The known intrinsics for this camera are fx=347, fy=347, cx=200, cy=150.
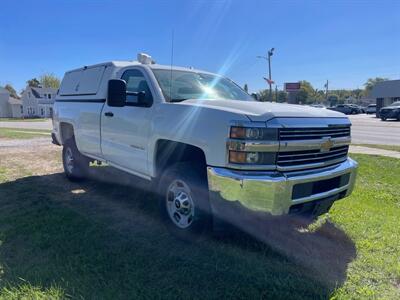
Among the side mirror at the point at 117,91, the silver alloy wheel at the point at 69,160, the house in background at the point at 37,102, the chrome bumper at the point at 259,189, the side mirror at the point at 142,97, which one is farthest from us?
the house in background at the point at 37,102

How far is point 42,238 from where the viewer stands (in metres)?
3.92

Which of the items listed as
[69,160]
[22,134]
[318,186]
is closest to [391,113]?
[22,134]

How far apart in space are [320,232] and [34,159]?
8038 mm

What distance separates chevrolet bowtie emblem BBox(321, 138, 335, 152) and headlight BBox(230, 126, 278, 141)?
0.71 m

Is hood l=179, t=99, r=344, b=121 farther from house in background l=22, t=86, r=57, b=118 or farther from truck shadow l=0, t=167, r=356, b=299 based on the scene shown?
house in background l=22, t=86, r=57, b=118

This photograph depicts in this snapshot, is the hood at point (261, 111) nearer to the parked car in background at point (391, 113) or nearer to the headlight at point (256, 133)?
the headlight at point (256, 133)

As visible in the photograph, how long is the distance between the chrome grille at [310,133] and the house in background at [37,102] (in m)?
70.9

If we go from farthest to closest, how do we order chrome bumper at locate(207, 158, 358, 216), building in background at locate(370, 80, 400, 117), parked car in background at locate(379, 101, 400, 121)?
building in background at locate(370, 80, 400, 117) → parked car in background at locate(379, 101, 400, 121) → chrome bumper at locate(207, 158, 358, 216)

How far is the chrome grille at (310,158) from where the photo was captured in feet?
10.6

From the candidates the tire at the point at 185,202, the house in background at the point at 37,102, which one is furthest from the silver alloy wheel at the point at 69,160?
the house in background at the point at 37,102

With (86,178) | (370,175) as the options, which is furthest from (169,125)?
(370,175)

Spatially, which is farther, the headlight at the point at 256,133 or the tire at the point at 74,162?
the tire at the point at 74,162

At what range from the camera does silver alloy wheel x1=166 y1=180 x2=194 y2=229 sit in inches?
149

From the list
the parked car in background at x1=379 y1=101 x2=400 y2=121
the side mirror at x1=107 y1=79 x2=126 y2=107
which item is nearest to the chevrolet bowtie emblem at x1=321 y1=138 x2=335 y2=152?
the side mirror at x1=107 y1=79 x2=126 y2=107
